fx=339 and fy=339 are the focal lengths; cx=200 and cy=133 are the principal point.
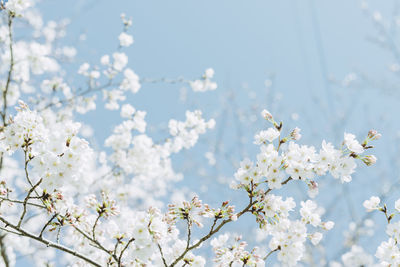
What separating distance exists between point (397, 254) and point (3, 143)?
274 centimetres

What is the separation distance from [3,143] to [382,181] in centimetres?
951

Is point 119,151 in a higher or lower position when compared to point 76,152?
higher

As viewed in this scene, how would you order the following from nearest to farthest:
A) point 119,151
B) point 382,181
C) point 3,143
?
point 3,143 → point 119,151 → point 382,181

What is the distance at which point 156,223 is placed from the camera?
6.86 ft

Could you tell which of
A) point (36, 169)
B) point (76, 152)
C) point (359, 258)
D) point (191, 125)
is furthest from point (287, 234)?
point (359, 258)

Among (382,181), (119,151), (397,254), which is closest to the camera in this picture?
(397,254)

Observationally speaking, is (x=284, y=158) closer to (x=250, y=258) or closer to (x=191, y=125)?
(x=250, y=258)

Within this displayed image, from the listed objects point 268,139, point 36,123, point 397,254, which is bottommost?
point 397,254

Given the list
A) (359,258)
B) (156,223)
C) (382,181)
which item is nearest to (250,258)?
(156,223)

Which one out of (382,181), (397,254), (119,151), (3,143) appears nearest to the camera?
(3,143)

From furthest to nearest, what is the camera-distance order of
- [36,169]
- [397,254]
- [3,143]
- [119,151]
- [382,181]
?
[382,181] → [119,151] → [397,254] → [3,143] → [36,169]

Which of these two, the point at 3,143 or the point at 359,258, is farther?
the point at 359,258

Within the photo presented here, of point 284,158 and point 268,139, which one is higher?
point 268,139

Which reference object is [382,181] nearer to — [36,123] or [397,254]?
[397,254]
